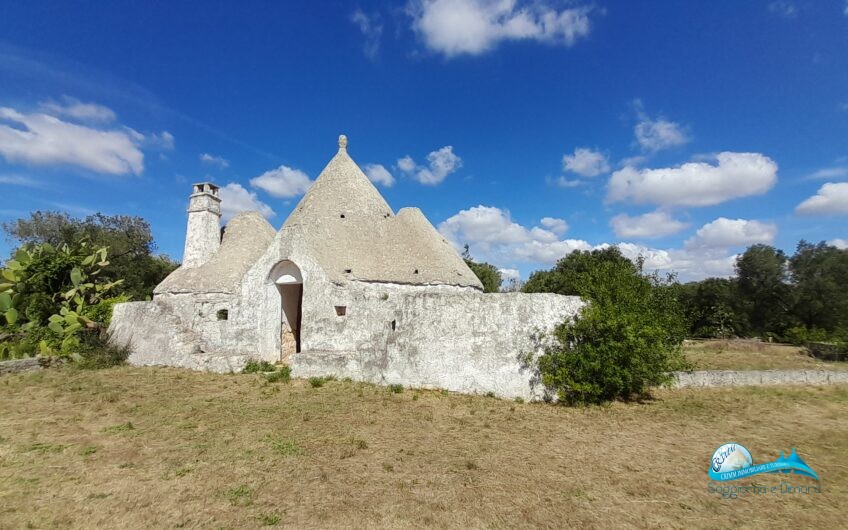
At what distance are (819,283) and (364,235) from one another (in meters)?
36.8

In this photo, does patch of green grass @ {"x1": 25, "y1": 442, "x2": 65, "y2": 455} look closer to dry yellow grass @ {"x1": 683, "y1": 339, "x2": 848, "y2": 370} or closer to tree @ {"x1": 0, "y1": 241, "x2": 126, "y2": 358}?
tree @ {"x1": 0, "y1": 241, "x2": 126, "y2": 358}

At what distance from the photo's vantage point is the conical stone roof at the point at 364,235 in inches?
571

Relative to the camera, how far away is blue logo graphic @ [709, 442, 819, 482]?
19.8ft

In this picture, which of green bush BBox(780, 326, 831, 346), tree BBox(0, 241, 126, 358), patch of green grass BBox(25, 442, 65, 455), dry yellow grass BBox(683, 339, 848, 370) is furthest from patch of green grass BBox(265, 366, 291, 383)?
green bush BBox(780, 326, 831, 346)

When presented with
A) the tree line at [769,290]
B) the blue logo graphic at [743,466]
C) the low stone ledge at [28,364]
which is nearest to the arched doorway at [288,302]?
the low stone ledge at [28,364]

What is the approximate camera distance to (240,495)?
509 cm

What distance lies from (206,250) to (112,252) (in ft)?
56.2

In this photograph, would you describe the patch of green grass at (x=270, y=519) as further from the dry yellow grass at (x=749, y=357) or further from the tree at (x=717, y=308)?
the tree at (x=717, y=308)

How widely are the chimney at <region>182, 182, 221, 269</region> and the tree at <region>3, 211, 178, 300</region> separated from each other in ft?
45.6

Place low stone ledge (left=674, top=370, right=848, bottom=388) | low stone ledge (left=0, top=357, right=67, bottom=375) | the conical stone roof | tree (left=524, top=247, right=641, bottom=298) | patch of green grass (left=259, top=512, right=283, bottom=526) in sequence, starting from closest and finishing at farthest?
1. patch of green grass (left=259, top=512, right=283, bottom=526)
2. low stone ledge (left=674, top=370, right=848, bottom=388)
3. low stone ledge (left=0, top=357, right=67, bottom=375)
4. the conical stone roof
5. tree (left=524, top=247, right=641, bottom=298)

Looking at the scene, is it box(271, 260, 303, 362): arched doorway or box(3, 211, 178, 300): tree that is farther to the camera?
box(3, 211, 178, 300): tree

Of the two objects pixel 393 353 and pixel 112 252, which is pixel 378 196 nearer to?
pixel 393 353

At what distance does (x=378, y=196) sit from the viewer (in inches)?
709

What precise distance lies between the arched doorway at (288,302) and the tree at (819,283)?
1406 inches
